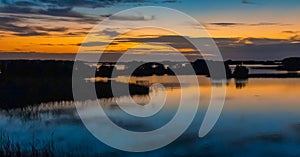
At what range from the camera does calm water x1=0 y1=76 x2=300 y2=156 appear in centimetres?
1595

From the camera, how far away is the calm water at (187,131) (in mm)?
15953

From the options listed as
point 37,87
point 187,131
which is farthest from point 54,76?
point 187,131

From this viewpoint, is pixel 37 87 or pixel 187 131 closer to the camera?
pixel 187 131

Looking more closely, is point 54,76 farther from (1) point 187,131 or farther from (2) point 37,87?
(1) point 187,131

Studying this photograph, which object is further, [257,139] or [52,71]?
[52,71]

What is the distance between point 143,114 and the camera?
24.4 meters

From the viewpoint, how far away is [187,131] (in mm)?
19469

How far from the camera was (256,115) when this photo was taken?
2488cm

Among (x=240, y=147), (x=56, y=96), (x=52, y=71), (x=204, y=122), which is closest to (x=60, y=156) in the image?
(x=240, y=147)

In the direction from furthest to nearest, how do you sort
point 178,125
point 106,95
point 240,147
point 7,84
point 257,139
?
point 7,84
point 106,95
point 178,125
point 257,139
point 240,147

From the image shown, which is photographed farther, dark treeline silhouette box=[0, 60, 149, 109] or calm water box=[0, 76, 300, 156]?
dark treeline silhouette box=[0, 60, 149, 109]

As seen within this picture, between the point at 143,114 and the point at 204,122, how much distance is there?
356 cm

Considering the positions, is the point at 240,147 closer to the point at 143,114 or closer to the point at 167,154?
the point at 167,154

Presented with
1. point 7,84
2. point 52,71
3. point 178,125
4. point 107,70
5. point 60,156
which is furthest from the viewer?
point 107,70
